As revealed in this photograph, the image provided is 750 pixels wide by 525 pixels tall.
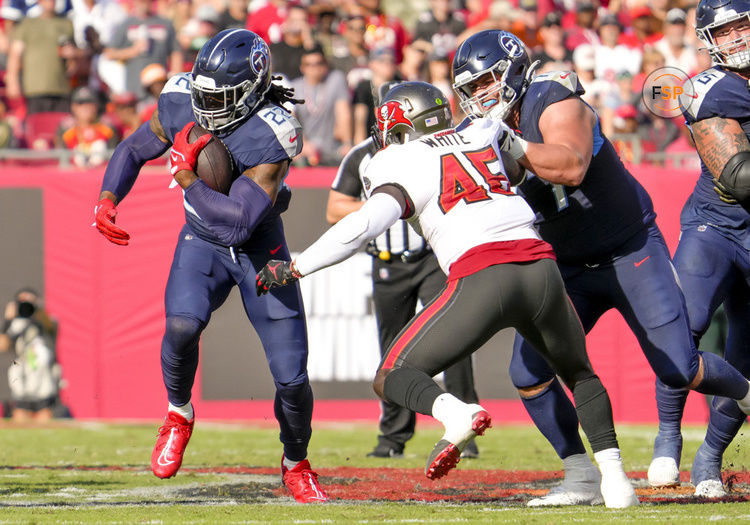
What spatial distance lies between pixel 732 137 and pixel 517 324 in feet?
4.96

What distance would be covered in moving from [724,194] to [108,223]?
275 cm

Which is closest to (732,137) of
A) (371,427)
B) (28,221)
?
(371,427)

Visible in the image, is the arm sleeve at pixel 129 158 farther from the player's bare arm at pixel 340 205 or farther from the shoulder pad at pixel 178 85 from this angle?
the player's bare arm at pixel 340 205

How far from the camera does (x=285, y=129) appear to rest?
16.4 ft

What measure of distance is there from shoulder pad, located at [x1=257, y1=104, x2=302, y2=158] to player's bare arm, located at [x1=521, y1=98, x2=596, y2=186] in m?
1.10

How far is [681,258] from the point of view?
5.16 m

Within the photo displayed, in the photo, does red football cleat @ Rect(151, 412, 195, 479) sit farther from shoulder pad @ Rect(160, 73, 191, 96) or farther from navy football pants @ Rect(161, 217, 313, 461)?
shoulder pad @ Rect(160, 73, 191, 96)

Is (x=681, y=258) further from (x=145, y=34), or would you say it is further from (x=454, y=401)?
(x=145, y=34)

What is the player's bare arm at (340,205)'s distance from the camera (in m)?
6.75

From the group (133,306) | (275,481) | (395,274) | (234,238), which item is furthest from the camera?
(133,306)

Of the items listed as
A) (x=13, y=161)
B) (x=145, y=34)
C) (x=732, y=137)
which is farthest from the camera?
(x=145, y=34)

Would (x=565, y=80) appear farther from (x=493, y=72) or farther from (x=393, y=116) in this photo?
(x=393, y=116)

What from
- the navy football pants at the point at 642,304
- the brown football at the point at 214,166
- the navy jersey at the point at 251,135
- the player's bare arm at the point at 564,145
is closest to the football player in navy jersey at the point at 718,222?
the navy football pants at the point at 642,304

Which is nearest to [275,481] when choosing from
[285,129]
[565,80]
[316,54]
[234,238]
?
[234,238]
